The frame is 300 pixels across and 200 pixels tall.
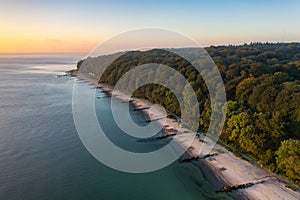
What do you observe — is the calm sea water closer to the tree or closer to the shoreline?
the shoreline

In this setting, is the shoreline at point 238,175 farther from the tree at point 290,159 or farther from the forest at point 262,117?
the forest at point 262,117

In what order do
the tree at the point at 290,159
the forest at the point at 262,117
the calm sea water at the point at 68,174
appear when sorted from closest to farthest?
the tree at the point at 290,159, the calm sea water at the point at 68,174, the forest at the point at 262,117

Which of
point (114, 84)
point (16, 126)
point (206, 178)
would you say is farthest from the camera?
point (114, 84)

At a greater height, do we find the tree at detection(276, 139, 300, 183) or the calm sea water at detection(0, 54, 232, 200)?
the tree at detection(276, 139, 300, 183)

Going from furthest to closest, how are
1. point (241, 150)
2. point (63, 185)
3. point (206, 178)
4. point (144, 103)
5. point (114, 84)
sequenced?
1. point (114, 84)
2. point (144, 103)
3. point (241, 150)
4. point (206, 178)
5. point (63, 185)

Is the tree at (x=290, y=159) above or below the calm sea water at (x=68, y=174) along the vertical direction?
above

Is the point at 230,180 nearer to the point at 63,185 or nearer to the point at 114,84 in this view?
the point at 63,185

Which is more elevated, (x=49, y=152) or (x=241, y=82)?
(x=241, y=82)

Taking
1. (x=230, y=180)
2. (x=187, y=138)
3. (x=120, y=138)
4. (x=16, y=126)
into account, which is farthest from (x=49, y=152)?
(x=230, y=180)

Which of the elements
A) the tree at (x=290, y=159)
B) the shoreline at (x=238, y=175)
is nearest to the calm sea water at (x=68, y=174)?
the shoreline at (x=238, y=175)

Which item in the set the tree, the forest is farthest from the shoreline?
the forest

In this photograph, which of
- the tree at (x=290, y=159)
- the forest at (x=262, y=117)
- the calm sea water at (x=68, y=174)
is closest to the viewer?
the tree at (x=290, y=159)
